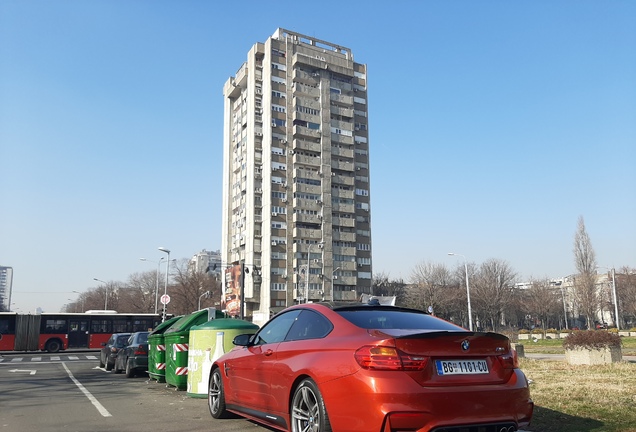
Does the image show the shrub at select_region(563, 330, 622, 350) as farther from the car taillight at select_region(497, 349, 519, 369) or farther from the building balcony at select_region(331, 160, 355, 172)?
the building balcony at select_region(331, 160, 355, 172)

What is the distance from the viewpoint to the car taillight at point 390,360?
14.1 ft

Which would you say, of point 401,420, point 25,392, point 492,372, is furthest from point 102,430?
point 25,392

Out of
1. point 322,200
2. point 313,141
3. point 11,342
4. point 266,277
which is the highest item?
point 313,141

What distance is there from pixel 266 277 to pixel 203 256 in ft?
345

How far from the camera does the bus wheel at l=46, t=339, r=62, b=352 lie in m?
36.4

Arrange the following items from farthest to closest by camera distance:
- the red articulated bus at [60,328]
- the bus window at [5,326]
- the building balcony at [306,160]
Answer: the building balcony at [306,160] → the red articulated bus at [60,328] → the bus window at [5,326]

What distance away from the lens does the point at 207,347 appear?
385 inches

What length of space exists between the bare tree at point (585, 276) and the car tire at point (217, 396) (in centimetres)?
6622

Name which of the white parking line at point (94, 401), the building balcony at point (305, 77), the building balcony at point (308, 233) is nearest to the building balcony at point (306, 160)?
the building balcony at point (308, 233)

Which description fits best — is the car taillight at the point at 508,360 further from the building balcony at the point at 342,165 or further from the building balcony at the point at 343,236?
the building balcony at the point at 342,165

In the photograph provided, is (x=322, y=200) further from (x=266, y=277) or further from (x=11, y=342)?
(x=11, y=342)

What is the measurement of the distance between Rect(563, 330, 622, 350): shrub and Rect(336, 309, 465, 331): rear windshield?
392 inches

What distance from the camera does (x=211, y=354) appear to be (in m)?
9.69

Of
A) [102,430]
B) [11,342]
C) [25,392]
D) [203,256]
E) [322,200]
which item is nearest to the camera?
[102,430]
